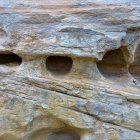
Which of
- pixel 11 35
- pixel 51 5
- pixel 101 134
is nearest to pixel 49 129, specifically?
pixel 101 134

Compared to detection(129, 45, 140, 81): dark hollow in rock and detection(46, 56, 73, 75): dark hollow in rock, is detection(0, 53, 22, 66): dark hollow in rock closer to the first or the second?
detection(46, 56, 73, 75): dark hollow in rock

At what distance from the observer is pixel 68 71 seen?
2393mm

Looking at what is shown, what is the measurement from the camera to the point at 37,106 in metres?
2.34

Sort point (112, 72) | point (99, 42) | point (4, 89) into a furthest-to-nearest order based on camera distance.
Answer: point (112, 72) < point (4, 89) < point (99, 42)

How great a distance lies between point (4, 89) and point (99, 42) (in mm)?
776

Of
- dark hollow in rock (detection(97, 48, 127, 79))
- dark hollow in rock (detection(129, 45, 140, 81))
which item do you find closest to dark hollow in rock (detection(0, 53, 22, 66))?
dark hollow in rock (detection(97, 48, 127, 79))

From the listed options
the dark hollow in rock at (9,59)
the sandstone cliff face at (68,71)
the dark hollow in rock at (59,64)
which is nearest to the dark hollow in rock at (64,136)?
the sandstone cliff face at (68,71)

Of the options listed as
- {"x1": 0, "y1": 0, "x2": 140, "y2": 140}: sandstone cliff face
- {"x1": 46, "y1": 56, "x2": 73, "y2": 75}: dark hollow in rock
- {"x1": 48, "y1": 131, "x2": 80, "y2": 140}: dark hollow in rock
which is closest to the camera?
{"x1": 0, "y1": 0, "x2": 140, "y2": 140}: sandstone cliff face

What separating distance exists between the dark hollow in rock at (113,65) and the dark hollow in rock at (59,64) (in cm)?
24

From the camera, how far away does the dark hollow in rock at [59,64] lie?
2.42 meters

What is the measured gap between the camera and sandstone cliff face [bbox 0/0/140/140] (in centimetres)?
223

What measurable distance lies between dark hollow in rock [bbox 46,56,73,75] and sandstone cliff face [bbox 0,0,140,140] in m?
0.02

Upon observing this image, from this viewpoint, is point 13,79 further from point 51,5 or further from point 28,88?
point 51,5

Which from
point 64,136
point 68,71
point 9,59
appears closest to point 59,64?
point 68,71
